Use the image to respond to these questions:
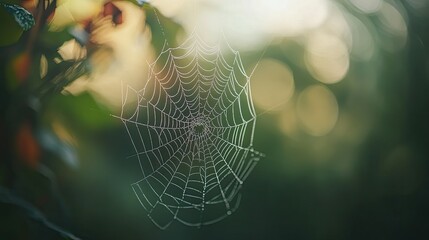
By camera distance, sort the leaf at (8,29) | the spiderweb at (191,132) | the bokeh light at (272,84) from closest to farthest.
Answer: the leaf at (8,29) < the spiderweb at (191,132) < the bokeh light at (272,84)

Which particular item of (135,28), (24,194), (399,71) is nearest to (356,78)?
(399,71)

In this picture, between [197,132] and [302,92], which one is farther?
[302,92]

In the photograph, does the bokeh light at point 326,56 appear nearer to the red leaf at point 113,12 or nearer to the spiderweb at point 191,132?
the spiderweb at point 191,132

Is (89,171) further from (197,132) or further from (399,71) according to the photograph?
(399,71)

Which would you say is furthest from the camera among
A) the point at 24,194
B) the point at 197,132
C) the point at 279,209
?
the point at 279,209

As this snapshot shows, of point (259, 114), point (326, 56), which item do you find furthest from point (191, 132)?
point (326, 56)

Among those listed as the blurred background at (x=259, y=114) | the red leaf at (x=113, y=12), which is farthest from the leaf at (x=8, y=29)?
the red leaf at (x=113, y=12)
